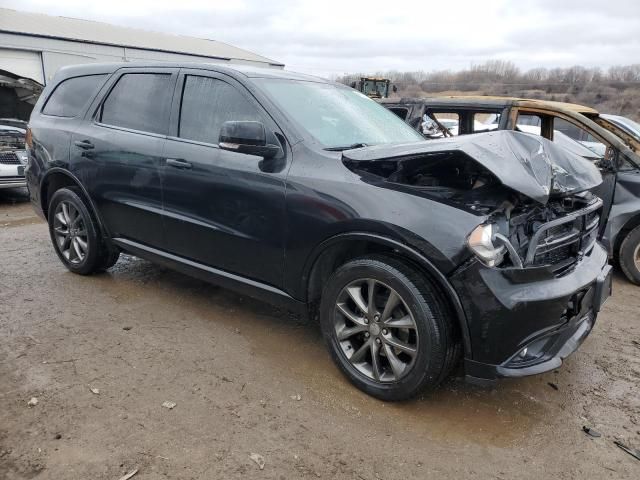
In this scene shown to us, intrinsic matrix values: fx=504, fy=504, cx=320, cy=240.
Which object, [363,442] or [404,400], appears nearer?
[363,442]

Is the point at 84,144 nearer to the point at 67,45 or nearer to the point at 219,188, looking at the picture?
the point at 219,188

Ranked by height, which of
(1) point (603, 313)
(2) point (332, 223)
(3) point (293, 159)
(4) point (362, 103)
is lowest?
(1) point (603, 313)

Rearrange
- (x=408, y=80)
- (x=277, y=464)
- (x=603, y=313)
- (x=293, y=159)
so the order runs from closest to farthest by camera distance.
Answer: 1. (x=277, y=464)
2. (x=293, y=159)
3. (x=603, y=313)
4. (x=408, y=80)

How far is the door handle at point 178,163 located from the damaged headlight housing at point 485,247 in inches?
79.4

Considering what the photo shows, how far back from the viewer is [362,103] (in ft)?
13.1

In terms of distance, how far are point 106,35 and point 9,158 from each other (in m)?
24.0

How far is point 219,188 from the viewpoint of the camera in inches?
132

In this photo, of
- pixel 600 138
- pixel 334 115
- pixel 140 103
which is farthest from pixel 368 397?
pixel 600 138

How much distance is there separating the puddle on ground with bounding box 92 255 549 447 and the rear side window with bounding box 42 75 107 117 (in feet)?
5.80

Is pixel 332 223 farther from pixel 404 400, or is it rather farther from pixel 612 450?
pixel 612 450

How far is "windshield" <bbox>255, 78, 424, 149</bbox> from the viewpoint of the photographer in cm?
327

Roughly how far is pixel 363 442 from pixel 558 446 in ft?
3.25

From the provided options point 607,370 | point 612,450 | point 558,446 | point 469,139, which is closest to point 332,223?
point 469,139

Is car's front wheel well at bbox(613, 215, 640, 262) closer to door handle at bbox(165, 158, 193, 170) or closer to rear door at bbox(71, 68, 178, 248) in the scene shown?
door handle at bbox(165, 158, 193, 170)
